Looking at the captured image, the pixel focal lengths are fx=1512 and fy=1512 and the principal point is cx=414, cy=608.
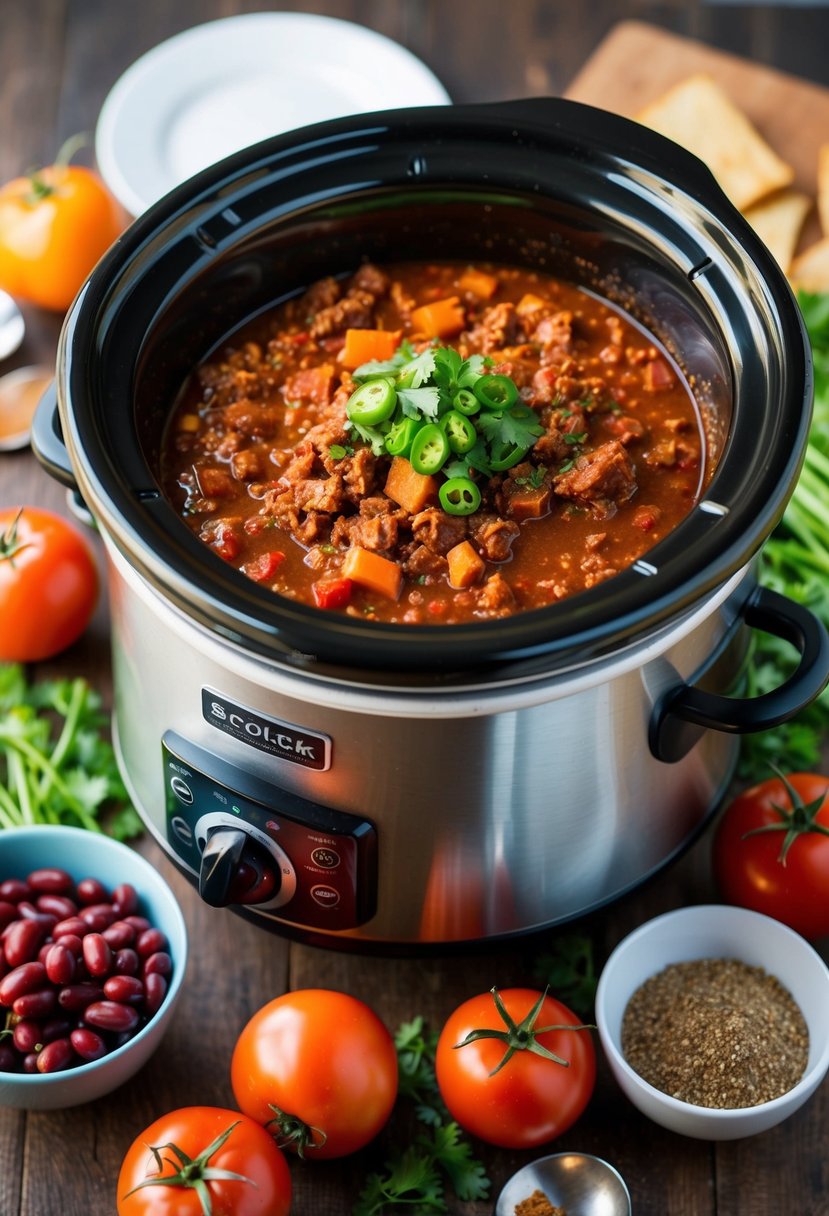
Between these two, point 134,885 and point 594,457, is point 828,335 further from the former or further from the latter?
point 134,885

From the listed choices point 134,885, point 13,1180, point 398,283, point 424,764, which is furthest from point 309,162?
point 13,1180

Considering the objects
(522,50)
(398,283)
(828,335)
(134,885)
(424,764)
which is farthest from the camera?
(522,50)

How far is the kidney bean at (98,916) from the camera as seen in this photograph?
2789mm

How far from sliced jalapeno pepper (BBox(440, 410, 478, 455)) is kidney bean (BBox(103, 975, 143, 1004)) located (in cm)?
111

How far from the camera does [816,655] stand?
2.59 m

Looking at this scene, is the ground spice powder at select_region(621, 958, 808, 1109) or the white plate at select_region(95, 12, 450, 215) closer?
the ground spice powder at select_region(621, 958, 808, 1109)

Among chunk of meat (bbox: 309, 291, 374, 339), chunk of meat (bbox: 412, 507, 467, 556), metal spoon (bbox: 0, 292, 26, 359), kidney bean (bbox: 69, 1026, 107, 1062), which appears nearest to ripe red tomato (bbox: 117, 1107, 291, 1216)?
kidney bean (bbox: 69, 1026, 107, 1062)

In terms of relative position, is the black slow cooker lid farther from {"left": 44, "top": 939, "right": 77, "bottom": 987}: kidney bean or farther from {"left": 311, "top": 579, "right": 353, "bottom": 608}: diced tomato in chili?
{"left": 44, "top": 939, "right": 77, "bottom": 987}: kidney bean

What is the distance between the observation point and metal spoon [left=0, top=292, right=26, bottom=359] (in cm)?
405

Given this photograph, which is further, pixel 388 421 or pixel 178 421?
pixel 178 421

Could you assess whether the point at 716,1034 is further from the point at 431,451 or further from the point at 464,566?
the point at 431,451

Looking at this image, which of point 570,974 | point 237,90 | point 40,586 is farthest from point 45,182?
point 570,974

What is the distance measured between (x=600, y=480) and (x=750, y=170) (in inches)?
70.9

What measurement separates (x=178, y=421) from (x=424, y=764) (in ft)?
3.09
